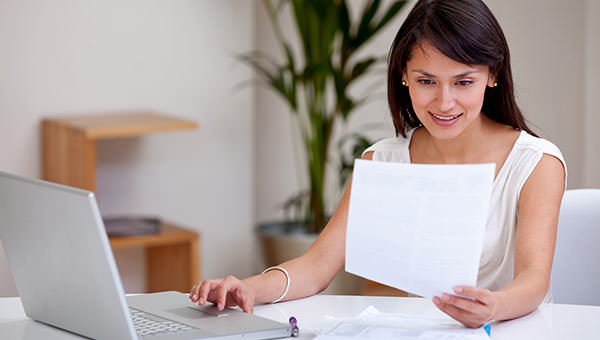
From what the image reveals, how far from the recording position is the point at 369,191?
3.86 feet

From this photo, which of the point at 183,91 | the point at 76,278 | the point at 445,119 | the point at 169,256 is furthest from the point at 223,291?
the point at 183,91

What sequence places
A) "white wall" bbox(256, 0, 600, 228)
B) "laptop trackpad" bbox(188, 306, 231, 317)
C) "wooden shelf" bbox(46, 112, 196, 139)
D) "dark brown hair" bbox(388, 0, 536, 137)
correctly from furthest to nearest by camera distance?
1. "white wall" bbox(256, 0, 600, 228)
2. "wooden shelf" bbox(46, 112, 196, 139)
3. "dark brown hair" bbox(388, 0, 536, 137)
4. "laptop trackpad" bbox(188, 306, 231, 317)

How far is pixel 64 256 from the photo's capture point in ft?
3.66

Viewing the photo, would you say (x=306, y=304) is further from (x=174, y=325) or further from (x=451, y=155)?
(x=451, y=155)

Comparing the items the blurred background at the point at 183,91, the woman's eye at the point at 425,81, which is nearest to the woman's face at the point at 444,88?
the woman's eye at the point at 425,81

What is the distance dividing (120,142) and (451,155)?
2041 mm

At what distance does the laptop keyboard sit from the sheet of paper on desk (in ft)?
1.02

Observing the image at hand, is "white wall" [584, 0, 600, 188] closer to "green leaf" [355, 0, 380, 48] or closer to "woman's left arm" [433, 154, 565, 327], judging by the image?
"green leaf" [355, 0, 380, 48]

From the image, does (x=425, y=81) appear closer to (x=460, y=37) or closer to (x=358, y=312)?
(x=460, y=37)

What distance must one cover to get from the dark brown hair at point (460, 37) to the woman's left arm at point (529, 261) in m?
0.20

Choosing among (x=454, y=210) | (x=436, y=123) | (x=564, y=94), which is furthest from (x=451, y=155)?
(x=564, y=94)

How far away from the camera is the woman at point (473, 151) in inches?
55.0

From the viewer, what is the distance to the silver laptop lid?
1.04 metres

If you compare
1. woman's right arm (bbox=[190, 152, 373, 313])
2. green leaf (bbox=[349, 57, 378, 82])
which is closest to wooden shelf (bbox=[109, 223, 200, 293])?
green leaf (bbox=[349, 57, 378, 82])
